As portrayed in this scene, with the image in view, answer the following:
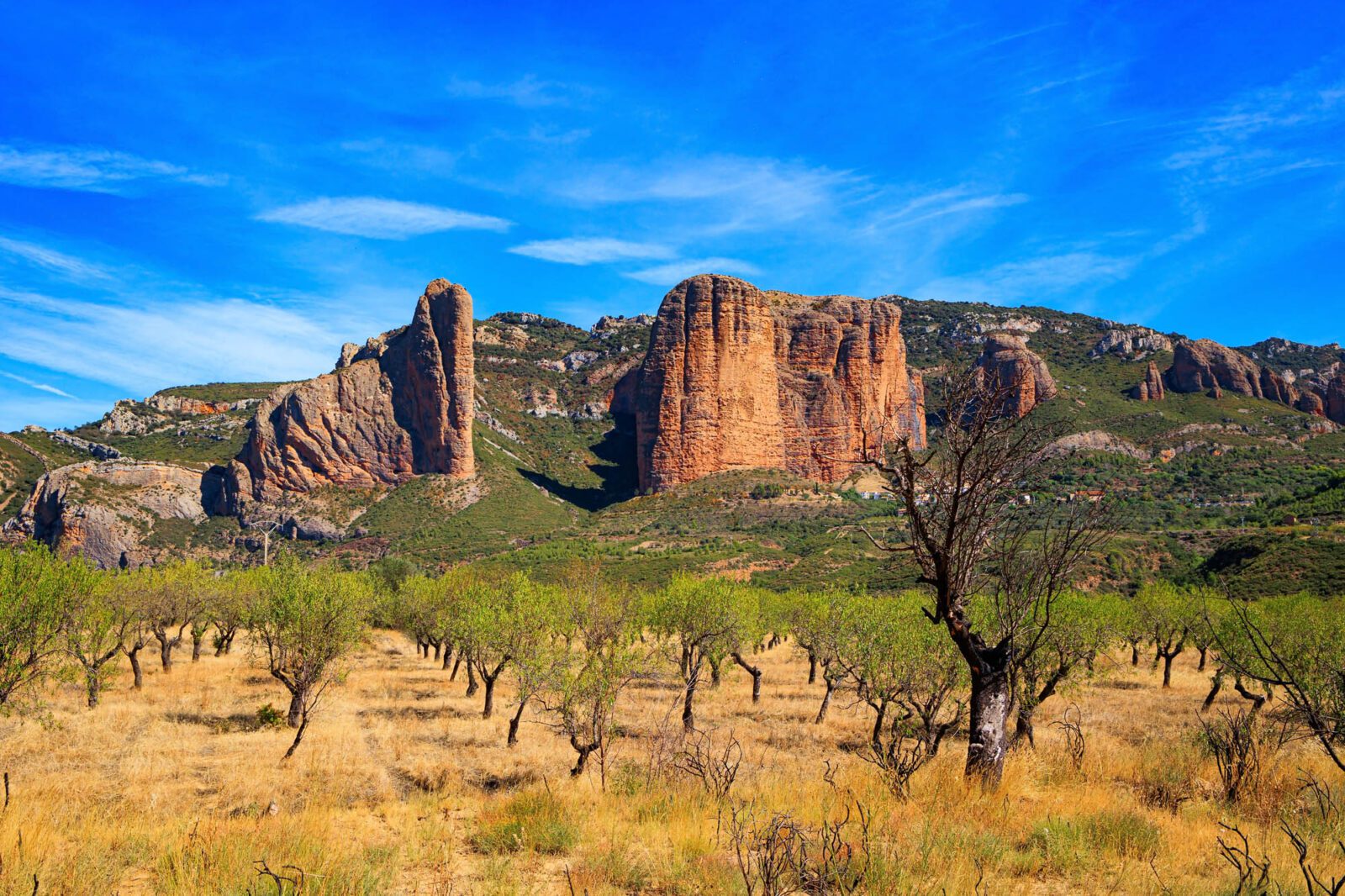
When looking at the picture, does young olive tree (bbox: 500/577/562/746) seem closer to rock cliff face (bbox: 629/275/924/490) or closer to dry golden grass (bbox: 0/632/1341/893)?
dry golden grass (bbox: 0/632/1341/893)

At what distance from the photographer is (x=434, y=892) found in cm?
711

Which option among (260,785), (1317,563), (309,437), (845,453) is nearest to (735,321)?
(845,453)

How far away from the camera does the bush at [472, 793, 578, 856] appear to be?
27.8 feet

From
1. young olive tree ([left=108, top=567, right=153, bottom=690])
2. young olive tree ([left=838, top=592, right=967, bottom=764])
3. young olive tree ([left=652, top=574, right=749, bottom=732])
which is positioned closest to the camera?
young olive tree ([left=838, top=592, right=967, bottom=764])

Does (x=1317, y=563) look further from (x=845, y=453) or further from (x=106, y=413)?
(x=106, y=413)

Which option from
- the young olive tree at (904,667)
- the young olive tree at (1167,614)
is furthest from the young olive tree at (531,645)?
the young olive tree at (1167,614)

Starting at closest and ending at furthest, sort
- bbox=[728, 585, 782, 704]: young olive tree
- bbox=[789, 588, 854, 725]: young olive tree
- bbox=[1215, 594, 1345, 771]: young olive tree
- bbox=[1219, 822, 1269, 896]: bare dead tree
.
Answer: bbox=[1219, 822, 1269, 896]: bare dead tree
bbox=[1215, 594, 1345, 771]: young olive tree
bbox=[789, 588, 854, 725]: young olive tree
bbox=[728, 585, 782, 704]: young olive tree

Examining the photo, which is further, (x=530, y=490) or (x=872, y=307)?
(x=872, y=307)

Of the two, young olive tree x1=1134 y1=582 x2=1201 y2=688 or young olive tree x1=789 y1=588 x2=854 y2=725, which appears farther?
young olive tree x1=1134 y1=582 x2=1201 y2=688

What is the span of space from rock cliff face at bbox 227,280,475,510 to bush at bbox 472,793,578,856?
334 feet

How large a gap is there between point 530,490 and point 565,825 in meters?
103

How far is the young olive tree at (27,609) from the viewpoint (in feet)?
53.5

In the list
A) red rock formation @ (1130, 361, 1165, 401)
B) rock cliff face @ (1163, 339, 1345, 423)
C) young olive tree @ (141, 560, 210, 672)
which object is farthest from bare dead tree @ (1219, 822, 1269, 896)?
rock cliff face @ (1163, 339, 1345, 423)

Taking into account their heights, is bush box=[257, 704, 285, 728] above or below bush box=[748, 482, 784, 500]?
below
